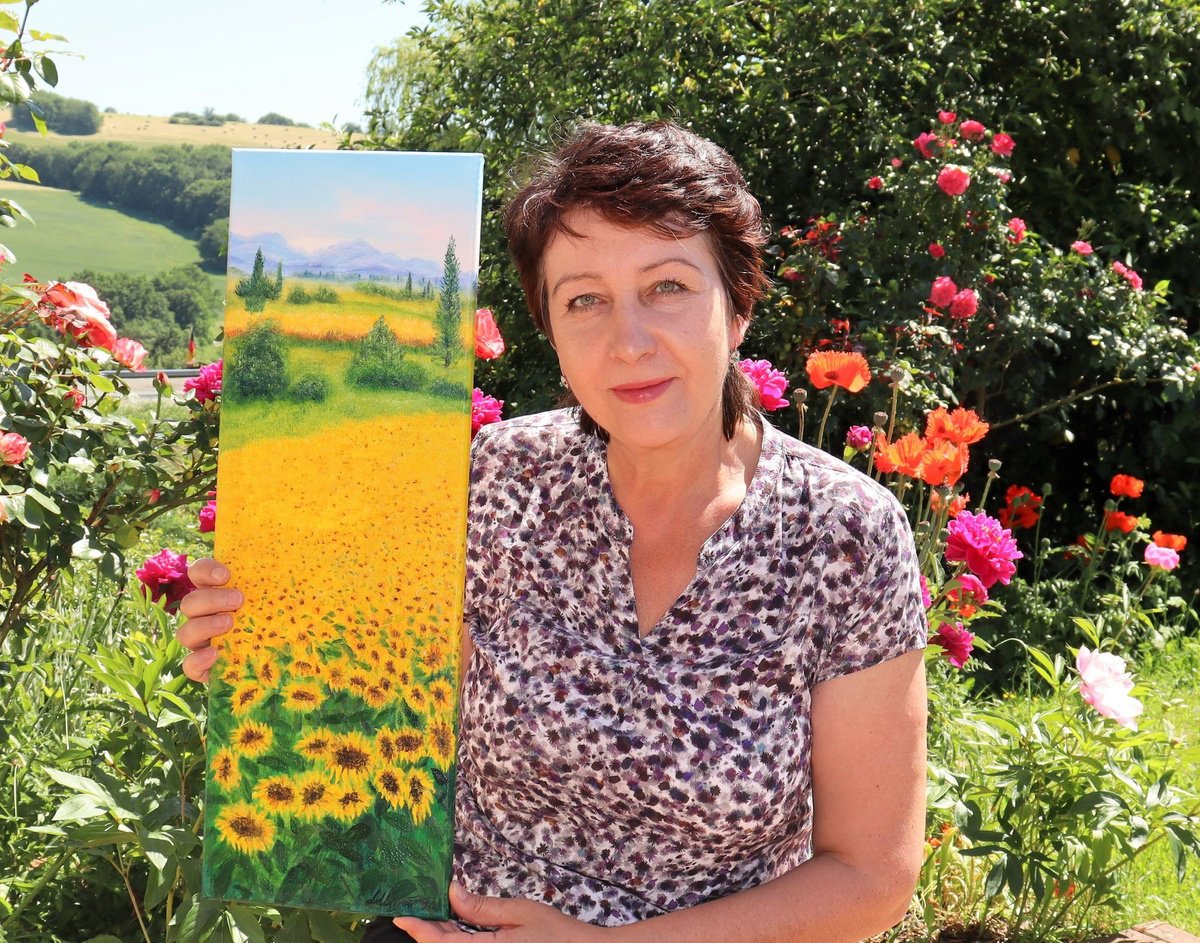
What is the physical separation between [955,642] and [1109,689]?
291 mm

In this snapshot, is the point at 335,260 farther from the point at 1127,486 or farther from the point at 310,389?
the point at 1127,486

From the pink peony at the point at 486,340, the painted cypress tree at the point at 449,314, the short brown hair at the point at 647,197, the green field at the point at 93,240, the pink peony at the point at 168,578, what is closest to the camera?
the painted cypress tree at the point at 449,314

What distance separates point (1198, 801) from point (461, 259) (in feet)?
6.04

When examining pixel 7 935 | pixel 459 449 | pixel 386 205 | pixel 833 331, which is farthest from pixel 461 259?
pixel 833 331

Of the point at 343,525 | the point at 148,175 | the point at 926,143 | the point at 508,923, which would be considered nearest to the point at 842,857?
the point at 508,923

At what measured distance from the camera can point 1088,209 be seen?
4586 mm

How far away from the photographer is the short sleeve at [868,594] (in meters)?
1.42

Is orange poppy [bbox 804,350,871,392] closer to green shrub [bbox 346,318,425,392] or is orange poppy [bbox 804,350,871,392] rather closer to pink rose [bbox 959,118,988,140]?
green shrub [bbox 346,318,425,392]

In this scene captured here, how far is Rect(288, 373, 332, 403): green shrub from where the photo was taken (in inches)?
53.2

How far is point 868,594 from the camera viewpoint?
56.6 inches

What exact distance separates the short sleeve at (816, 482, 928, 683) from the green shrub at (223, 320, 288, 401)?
687mm

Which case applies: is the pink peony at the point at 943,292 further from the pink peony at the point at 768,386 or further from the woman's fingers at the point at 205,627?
the woman's fingers at the point at 205,627

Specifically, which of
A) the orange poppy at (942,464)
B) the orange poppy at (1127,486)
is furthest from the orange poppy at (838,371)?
the orange poppy at (1127,486)

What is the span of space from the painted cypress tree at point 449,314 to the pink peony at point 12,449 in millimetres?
1081
